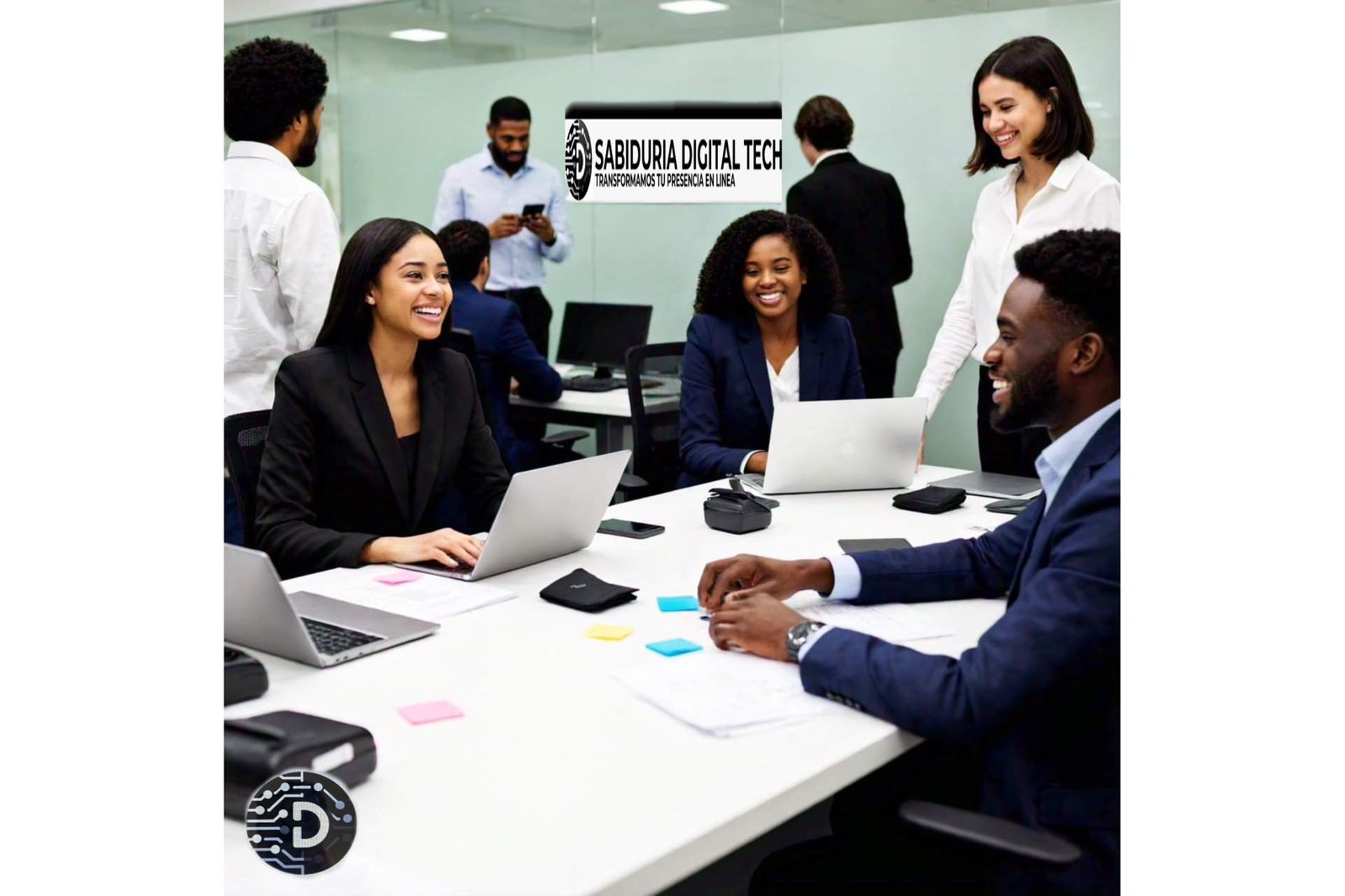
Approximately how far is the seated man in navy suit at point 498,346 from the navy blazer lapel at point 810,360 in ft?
3.48

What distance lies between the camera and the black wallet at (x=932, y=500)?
2.73 m

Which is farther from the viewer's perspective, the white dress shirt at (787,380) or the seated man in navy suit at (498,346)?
the seated man in navy suit at (498,346)

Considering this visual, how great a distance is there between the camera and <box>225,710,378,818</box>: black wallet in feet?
4.01

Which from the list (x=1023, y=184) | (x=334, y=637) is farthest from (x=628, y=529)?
(x=1023, y=184)

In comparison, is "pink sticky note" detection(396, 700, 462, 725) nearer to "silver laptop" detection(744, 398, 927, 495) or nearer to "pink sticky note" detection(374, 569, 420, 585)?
"pink sticky note" detection(374, 569, 420, 585)

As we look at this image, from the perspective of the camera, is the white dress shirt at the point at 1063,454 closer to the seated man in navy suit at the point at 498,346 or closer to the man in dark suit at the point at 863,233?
the seated man in navy suit at the point at 498,346

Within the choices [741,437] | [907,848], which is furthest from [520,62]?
[907,848]

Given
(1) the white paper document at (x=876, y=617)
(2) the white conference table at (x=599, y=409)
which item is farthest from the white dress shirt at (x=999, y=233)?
(1) the white paper document at (x=876, y=617)

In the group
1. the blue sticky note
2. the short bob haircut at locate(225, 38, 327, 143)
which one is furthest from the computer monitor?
the blue sticky note

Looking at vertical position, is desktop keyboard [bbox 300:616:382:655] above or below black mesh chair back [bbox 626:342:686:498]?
below

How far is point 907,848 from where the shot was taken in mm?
1651

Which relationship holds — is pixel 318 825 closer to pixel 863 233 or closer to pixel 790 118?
pixel 863 233

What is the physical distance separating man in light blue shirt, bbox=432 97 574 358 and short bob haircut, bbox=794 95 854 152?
133cm
